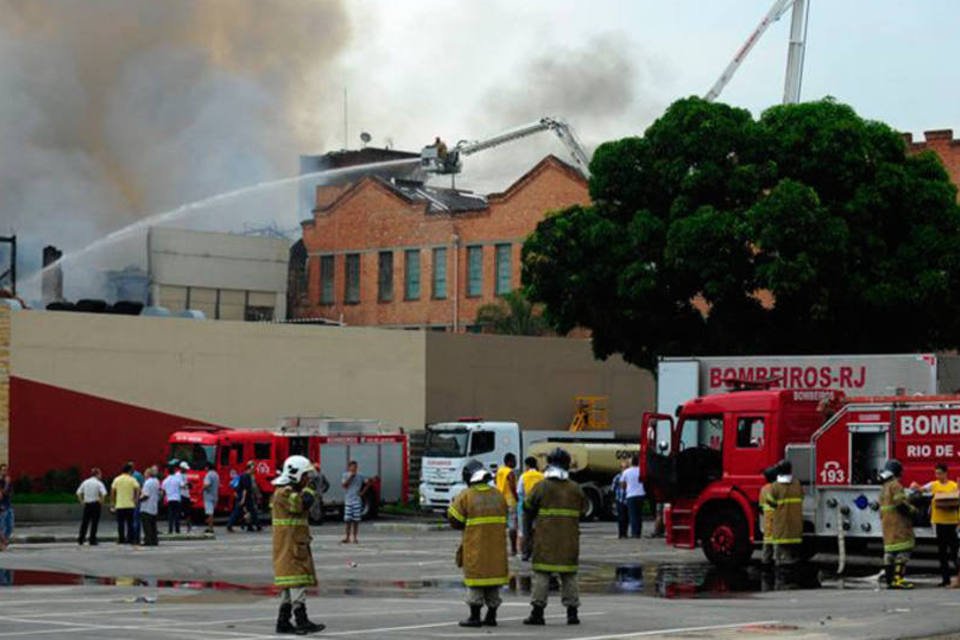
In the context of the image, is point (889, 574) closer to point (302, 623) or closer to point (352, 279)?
point (302, 623)

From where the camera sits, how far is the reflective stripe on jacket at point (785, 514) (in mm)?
28328

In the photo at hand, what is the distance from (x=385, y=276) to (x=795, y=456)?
57.9 m

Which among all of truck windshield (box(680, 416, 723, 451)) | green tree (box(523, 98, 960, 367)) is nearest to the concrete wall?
green tree (box(523, 98, 960, 367))

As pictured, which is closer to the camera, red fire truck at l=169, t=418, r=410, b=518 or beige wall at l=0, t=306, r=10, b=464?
red fire truck at l=169, t=418, r=410, b=518

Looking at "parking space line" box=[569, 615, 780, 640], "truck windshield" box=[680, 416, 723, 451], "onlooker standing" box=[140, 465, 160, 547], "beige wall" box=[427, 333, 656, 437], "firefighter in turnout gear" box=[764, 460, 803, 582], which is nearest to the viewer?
"parking space line" box=[569, 615, 780, 640]

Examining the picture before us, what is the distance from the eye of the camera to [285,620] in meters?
18.3

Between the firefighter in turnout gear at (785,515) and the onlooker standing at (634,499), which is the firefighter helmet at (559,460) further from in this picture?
the onlooker standing at (634,499)

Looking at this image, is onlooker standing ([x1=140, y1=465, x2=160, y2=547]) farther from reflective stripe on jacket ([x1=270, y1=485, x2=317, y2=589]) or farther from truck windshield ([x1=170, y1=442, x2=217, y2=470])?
reflective stripe on jacket ([x1=270, y1=485, x2=317, y2=589])

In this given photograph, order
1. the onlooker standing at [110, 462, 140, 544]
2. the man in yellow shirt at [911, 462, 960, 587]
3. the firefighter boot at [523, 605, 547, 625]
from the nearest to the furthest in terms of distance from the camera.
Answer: the firefighter boot at [523, 605, 547, 625]
the man in yellow shirt at [911, 462, 960, 587]
the onlooker standing at [110, 462, 140, 544]

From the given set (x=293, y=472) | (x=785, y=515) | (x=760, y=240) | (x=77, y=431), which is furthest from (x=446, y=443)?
(x=293, y=472)

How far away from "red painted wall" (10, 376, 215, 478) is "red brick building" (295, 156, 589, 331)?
91.4ft

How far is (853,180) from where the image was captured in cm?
4628

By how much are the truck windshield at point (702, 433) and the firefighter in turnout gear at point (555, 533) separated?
1270 centimetres

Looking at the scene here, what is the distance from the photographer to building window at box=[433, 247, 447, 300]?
8494 centimetres
